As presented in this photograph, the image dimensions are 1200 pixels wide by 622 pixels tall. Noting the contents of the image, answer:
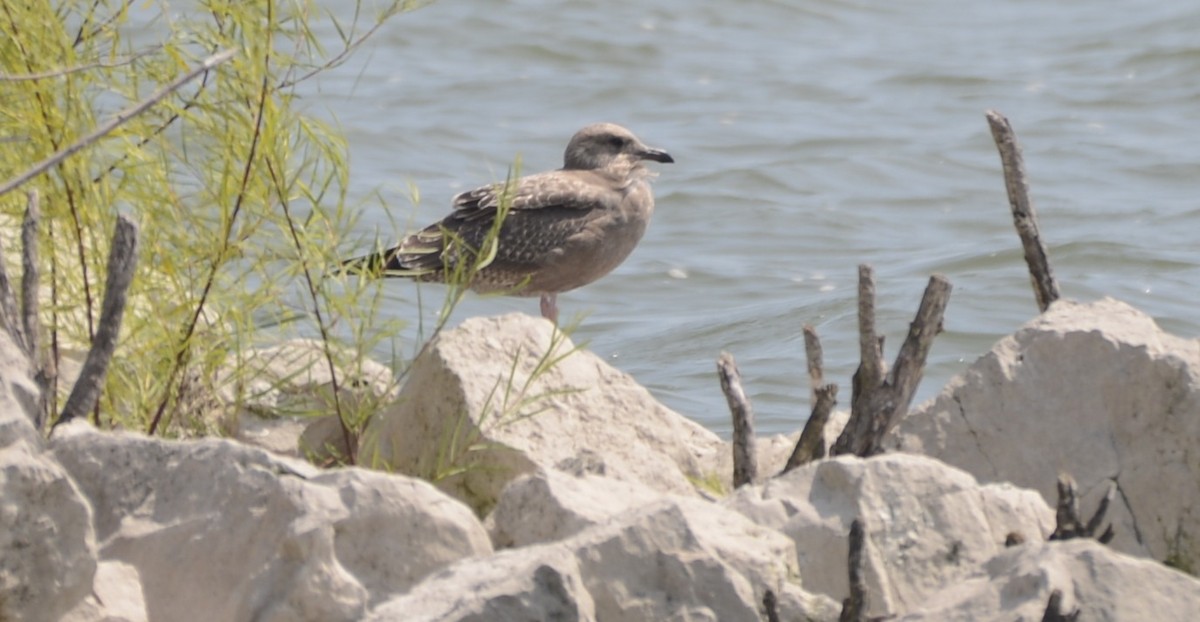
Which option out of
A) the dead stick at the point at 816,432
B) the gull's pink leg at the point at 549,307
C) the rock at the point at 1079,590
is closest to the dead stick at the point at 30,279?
the dead stick at the point at 816,432

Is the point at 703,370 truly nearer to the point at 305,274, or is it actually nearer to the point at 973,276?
the point at 973,276

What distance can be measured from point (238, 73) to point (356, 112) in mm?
11217

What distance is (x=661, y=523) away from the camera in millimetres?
4059

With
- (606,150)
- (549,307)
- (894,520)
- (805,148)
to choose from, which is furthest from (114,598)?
(805,148)

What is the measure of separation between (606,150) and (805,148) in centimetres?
673

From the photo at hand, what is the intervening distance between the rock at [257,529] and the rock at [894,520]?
67 centimetres

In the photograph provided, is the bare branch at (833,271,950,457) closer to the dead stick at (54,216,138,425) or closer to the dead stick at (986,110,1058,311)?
the dead stick at (986,110,1058,311)

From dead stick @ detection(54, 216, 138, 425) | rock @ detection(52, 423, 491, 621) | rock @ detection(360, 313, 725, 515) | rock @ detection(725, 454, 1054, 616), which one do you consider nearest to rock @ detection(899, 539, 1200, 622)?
rock @ detection(725, 454, 1054, 616)

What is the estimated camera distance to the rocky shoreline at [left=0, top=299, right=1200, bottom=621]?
392cm

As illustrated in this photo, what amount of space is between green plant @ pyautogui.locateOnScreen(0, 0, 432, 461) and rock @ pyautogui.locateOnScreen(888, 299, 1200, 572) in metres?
1.65

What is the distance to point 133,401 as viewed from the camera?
18.7 feet

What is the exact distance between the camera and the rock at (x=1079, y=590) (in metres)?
3.80

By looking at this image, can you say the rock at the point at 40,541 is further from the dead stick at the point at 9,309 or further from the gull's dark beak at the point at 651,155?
the gull's dark beak at the point at 651,155

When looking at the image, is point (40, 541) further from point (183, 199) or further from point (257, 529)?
point (183, 199)
